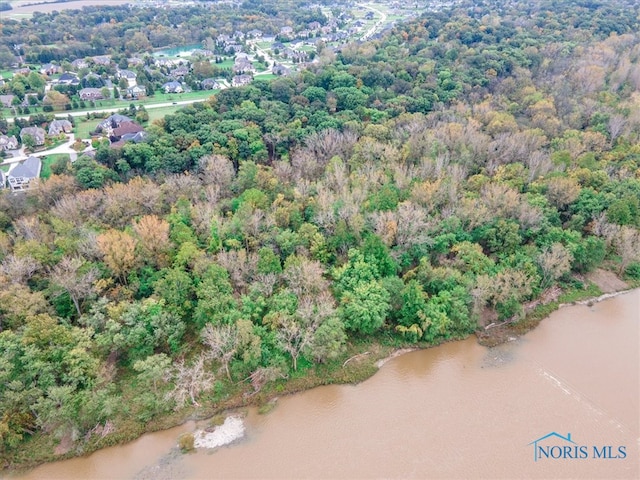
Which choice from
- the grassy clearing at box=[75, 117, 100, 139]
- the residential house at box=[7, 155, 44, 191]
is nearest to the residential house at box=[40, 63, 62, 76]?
the grassy clearing at box=[75, 117, 100, 139]

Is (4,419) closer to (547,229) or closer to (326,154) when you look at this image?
(326,154)

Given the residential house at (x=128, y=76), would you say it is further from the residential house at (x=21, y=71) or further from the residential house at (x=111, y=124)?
the residential house at (x=111, y=124)

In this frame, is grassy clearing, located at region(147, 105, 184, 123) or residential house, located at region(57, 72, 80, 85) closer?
grassy clearing, located at region(147, 105, 184, 123)

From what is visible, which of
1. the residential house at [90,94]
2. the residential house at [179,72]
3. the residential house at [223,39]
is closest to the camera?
the residential house at [90,94]

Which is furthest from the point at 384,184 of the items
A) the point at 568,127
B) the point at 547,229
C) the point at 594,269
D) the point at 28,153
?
the point at 28,153

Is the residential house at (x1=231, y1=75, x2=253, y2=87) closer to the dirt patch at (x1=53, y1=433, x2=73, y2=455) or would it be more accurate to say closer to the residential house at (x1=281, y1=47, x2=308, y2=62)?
the residential house at (x1=281, y1=47, x2=308, y2=62)

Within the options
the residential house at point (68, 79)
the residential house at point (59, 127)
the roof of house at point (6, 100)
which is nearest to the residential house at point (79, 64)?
the residential house at point (68, 79)
